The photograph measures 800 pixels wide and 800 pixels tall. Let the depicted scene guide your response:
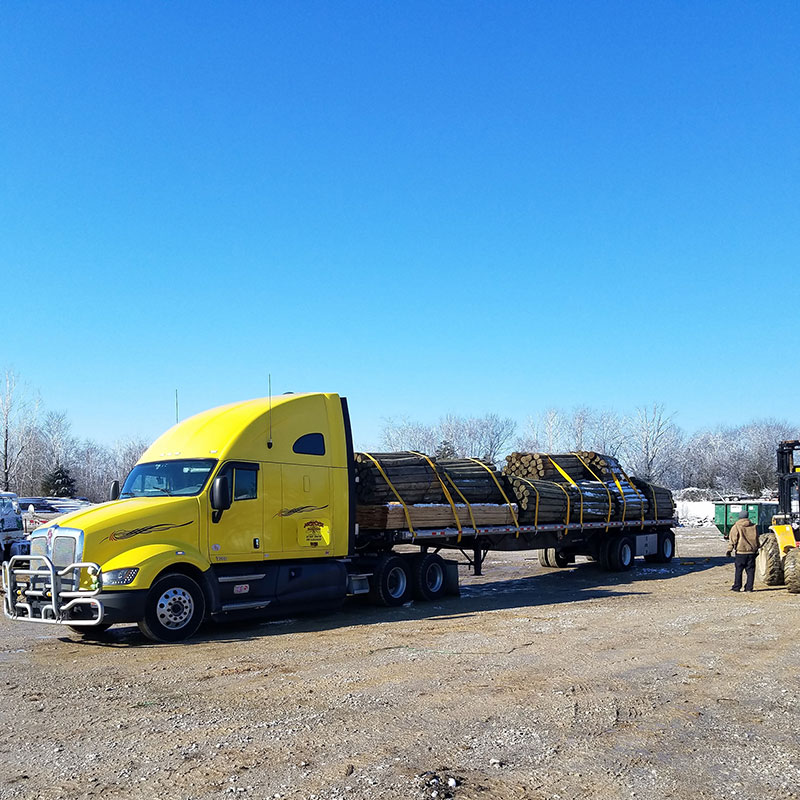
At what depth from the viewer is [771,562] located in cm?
1641

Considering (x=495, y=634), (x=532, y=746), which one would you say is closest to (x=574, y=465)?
(x=495, y=634)

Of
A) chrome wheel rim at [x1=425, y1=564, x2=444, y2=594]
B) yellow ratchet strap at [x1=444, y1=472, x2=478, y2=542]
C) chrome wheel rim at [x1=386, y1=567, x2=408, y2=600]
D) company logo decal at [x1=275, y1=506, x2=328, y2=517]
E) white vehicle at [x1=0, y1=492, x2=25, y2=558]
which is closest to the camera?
company logo decal at [x1=275, y1=506, x2=328, y2=517]

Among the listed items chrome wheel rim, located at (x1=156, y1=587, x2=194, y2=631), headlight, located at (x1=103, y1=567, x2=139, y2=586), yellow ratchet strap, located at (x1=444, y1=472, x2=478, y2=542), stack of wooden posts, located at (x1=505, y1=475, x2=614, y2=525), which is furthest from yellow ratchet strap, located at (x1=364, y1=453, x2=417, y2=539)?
headlight, located at (x1=103, y1=567, x2=139, y2=586)

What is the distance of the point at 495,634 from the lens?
1116 centimetres

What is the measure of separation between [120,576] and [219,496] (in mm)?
1739

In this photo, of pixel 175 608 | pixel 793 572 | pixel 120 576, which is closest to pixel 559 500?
pixel 793 572

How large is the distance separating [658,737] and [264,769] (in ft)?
9.51

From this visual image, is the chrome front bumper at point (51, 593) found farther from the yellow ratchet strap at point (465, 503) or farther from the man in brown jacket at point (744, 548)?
the man in brown jacket at point (744, 548)

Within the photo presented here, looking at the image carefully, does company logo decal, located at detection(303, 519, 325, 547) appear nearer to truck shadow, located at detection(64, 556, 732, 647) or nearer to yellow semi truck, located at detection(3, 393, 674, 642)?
yellow semi truck, located at detection(3, 393, 674, 642)

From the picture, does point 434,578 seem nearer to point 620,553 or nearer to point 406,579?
point 406,579

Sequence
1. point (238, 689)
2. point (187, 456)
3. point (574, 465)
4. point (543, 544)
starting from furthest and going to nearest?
point (574, 465)
point (543, 544)
point (187, 456)
point (238, 689)

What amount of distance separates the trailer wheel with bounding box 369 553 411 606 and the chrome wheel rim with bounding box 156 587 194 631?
3756mm

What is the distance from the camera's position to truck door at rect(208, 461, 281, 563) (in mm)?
12000

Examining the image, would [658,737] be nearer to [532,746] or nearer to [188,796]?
[532,746]
